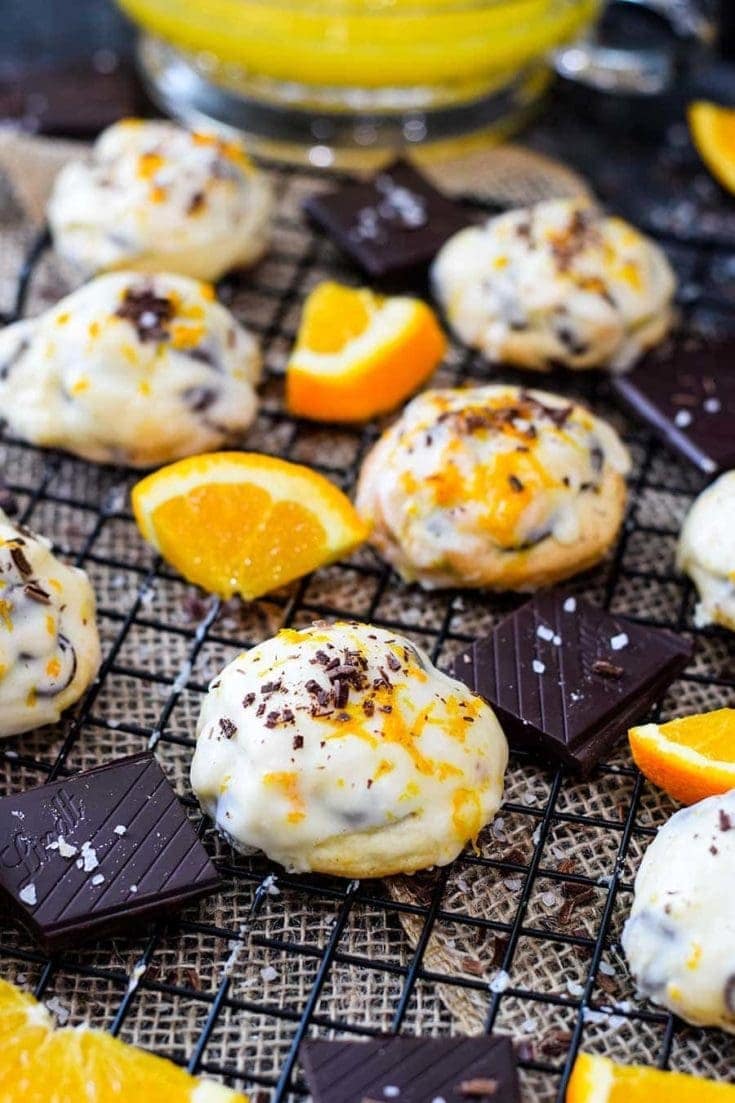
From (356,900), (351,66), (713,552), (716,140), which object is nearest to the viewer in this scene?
(356,900)

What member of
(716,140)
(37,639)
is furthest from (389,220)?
(37,639)

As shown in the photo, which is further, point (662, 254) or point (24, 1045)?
point (662, 254)

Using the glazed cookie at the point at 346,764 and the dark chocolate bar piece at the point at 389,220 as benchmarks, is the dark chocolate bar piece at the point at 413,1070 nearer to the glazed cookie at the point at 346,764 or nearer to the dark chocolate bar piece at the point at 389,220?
the glazed cookie at the point at 346,764

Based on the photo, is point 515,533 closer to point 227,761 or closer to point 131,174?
point 227,761

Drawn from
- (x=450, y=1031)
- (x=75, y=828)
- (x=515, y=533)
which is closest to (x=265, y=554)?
Answer: (x=515, y=533)

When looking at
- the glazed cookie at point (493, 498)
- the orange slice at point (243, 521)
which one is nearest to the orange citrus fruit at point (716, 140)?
the glazed cookie at point (493, 498)

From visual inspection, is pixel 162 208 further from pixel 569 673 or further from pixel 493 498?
pixel 569 673
